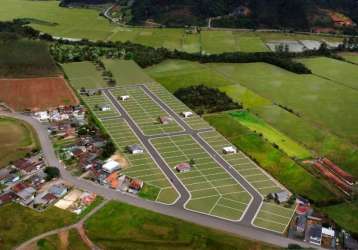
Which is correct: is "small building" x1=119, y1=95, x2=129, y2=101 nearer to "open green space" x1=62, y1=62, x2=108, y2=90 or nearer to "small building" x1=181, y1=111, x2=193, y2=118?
"open green space" x1=62, y1=62, x2=108, y2=90

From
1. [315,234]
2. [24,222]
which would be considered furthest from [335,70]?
[24,222]

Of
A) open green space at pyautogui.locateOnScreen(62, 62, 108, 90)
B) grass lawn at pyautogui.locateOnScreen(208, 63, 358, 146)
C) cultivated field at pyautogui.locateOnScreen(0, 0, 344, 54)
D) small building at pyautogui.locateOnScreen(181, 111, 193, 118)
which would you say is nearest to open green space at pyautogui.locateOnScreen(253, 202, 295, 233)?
grass lawn at pyautogui.locateOnScreen(208, 63, 358, 146)

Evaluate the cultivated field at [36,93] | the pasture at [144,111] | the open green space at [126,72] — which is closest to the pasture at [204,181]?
the pasture at [144,111]

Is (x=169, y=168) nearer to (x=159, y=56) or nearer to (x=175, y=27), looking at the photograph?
(x=159, y=56)

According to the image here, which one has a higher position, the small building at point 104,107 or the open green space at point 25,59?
the open green space at point 25,59

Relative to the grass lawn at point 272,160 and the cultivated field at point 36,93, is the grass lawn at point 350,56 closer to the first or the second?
the grass lawn at point 272,160

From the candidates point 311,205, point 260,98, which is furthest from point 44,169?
point 260,98
